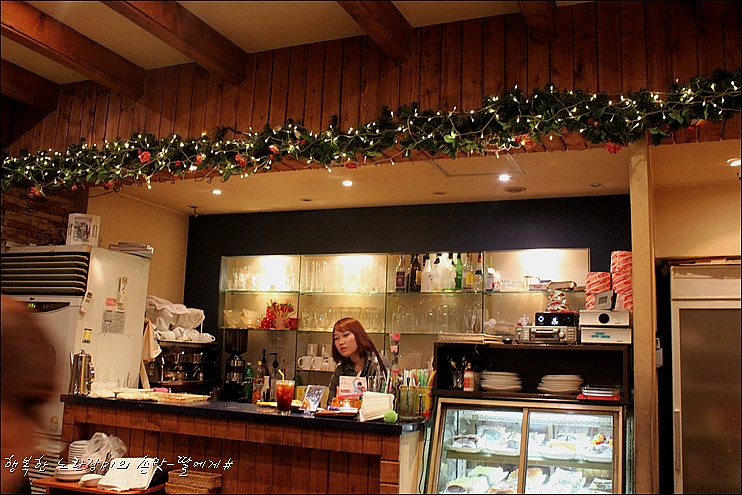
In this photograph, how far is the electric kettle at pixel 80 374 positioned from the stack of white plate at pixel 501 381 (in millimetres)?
2824

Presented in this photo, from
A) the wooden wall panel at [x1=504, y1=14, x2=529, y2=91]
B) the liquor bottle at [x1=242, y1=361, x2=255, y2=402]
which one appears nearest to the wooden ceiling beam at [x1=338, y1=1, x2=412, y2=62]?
the wooden wall panel at [x1=504, y1=14, x2=529, y2=91]

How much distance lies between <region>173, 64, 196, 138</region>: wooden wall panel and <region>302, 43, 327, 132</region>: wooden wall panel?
0.96 metres

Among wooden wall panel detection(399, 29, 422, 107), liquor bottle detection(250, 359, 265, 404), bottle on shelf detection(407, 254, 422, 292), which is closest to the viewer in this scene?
wooden wall panel detection(399, 29, 422, 107)

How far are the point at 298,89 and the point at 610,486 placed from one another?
10.5ft

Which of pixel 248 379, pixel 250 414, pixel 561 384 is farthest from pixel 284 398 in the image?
pixel 248 379

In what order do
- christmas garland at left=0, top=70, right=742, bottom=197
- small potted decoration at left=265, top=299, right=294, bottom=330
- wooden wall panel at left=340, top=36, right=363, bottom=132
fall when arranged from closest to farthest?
christmas garland at left=0, top=70, right=742, bottom=197, wooden wall panel at left=340, top=36, right=363, bottom=132, small potted decoration at left=265, top=299, right=294, bottom=330

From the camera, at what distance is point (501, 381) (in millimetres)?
4543

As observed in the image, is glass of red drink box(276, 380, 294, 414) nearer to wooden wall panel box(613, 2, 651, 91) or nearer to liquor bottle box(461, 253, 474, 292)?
wooden wall panel box(613, 2, 651, 91)

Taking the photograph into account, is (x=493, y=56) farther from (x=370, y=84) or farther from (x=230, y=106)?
(x=230, y=106)

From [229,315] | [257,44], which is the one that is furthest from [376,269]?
[257,44]

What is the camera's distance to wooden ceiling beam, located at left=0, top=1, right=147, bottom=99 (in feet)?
13.9

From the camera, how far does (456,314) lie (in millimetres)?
6848

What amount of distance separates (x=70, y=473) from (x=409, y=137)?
3060 millimetres

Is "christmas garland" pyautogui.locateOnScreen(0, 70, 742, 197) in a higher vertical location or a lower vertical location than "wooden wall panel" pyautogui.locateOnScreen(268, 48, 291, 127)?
lower
